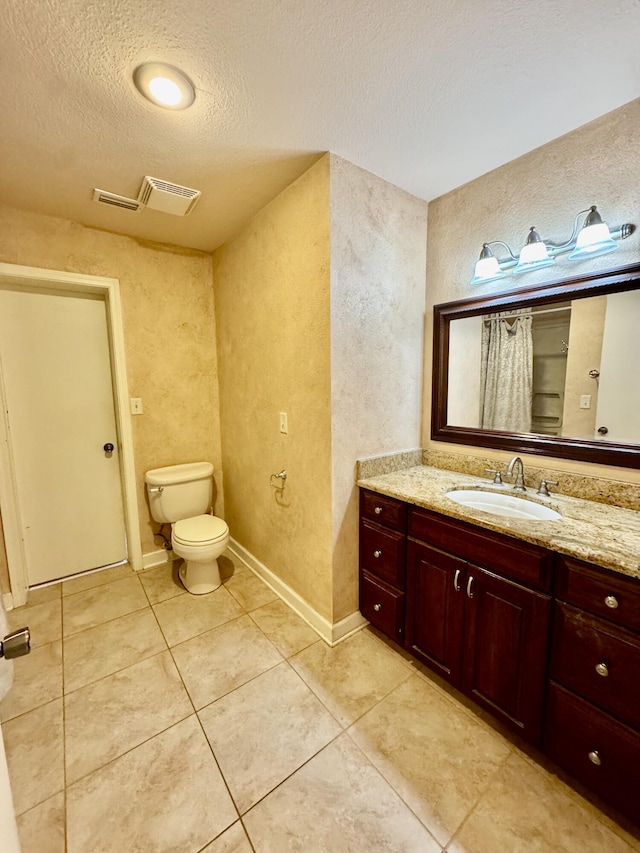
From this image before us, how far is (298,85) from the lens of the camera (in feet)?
4.05

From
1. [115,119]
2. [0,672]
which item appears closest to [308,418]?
[115,119]

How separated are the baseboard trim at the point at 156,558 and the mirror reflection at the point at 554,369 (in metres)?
2.36

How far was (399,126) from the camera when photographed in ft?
4.72

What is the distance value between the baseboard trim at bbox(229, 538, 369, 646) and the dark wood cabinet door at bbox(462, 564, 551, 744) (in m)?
0.64

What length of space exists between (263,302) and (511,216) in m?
1.37

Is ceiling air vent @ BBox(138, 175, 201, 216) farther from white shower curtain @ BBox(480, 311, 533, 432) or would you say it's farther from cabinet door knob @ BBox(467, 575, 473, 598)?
cabinet door knob @ BBox(467, 575, 473, 598)

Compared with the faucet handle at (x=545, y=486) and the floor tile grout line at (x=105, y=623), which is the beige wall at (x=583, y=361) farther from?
the floor tile grout line at (x=105, y=623)

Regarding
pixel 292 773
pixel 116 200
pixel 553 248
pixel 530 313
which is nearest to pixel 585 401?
pixel 530 313

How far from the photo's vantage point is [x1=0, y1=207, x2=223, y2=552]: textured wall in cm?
223

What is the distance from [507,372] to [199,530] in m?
2.07

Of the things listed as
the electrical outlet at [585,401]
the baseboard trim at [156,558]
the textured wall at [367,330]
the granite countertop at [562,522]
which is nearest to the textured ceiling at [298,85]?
the textured wall at [367,330]

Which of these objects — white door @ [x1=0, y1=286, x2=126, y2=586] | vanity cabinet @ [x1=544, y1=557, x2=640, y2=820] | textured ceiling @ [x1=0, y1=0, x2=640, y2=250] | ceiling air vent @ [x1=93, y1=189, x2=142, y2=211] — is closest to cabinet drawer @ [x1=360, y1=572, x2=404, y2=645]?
vanity cabinet @ [x1=544, y1=557, x2=640, y2=820]

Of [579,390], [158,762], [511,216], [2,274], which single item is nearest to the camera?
[158,762]

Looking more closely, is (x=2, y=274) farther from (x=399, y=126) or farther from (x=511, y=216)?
(x=511, y=216)
